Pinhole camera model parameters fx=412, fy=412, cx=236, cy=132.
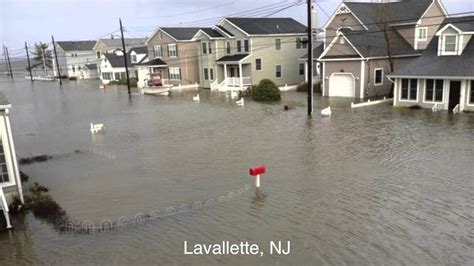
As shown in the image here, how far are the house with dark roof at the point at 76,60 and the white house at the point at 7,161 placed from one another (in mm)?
73130

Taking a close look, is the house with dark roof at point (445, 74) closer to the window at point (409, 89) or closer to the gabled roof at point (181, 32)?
the window at point (409, 89)

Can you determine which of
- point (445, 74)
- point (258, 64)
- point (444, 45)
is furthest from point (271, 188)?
point (258, 64)

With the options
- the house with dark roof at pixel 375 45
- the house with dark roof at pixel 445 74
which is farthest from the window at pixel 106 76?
the house with dark roof at pixel 445 74

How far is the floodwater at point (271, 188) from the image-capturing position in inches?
353

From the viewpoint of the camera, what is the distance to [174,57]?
5091 centimetres

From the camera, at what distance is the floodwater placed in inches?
353

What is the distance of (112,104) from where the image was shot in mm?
38656

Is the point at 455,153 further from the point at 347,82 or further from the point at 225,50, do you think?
the point at 225,50

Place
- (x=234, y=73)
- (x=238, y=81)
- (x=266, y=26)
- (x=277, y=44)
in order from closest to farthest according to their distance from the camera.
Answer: (x=238, y=81) → (x=277, y=44) → (x=266, y=26) → (x=234, y=73)

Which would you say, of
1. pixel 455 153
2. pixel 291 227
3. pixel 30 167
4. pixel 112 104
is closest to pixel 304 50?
pixel 112 104

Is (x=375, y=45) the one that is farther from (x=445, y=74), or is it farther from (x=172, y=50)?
(x=172, y=50)

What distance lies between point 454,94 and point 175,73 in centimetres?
3422

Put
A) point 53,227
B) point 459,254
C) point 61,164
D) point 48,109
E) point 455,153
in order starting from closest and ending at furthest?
point 459,254 < point 53,227 < point 455,153 < point 61,164 < point 48,109

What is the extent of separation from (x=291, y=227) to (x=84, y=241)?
16.2ft
